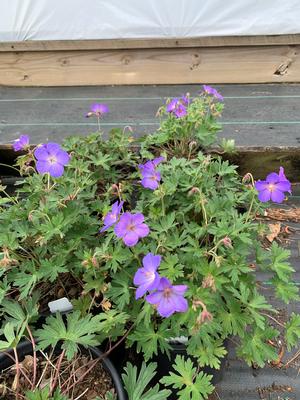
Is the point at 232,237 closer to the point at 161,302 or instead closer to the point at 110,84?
the point at 161,302

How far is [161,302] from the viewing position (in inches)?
35.8

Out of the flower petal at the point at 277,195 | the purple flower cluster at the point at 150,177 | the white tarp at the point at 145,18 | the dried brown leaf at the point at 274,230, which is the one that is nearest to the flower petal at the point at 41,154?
the purple flower cluster at the point at 150,177

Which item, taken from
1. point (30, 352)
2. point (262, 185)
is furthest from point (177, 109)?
point (30, 352)

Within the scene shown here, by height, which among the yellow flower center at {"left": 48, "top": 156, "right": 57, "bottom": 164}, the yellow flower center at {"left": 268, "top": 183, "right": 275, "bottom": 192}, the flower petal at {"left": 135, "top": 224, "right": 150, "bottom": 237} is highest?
the yellow flower center at {"left": 48, "top": 156, "right": 57, "bottom": 164}

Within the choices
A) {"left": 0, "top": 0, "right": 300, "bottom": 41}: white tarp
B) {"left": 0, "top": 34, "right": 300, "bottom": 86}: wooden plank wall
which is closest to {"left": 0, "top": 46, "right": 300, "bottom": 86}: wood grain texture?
{"left": 0, "top": 34, "right": 300, "bottom": 86}: wooden plank wall

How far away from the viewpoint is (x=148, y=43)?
8.88ft

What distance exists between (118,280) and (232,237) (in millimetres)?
347

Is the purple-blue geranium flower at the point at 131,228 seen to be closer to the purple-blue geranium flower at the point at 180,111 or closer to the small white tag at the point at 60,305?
the small white tag at the point at 60,305

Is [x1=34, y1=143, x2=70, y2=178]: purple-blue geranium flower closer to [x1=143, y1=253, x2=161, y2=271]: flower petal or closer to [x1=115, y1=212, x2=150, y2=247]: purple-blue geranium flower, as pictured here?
[x1=115, y1=212, x2=150, y2=247]: purple-blue geranium flower

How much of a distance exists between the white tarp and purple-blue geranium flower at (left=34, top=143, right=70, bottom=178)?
1.69 metres

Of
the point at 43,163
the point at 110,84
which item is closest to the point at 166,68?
the point at 110,84

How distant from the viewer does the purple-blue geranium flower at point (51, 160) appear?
122 cm

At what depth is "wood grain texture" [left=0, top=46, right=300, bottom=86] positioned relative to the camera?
2.76m

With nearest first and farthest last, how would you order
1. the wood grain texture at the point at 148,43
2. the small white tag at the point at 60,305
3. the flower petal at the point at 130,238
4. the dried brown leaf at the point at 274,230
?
the flower petal at the point at 130,238
the small white tag at the point at 60,305
the dried brown leaf at the point at 274,230
the wood grain texture at the point at 148,43
